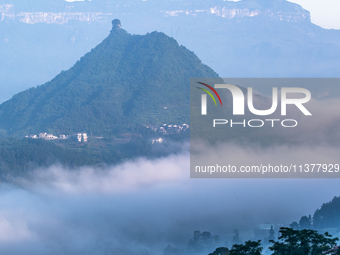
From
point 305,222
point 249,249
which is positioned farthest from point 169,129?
point 249,249

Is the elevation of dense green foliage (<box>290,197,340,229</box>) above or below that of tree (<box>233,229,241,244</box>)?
above

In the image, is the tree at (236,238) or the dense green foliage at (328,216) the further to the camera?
the tree at (236,238)

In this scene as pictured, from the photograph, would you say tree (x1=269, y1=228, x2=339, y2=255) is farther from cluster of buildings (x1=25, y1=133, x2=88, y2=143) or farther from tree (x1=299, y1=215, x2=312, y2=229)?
cluster of buildings (x1=25, y1=133, x2=88, y2=143)

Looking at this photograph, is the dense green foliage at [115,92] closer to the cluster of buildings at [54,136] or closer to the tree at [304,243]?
the cluster of buildings at [54,136]

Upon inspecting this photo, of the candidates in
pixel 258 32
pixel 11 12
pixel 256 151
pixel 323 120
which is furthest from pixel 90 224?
pixel 258 32

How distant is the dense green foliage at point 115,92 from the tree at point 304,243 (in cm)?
5318

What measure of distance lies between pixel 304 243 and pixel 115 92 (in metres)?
A: 61.7

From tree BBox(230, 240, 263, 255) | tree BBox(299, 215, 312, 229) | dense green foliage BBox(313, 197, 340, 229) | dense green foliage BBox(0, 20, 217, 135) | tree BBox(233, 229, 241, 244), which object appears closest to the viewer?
tree BBox(230, 240, 263, 255)

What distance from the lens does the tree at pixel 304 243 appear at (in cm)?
2372

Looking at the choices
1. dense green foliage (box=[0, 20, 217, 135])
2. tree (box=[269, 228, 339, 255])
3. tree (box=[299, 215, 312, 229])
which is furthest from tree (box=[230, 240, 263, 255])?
dense green foliage (box=[0, 20, 217, 135])

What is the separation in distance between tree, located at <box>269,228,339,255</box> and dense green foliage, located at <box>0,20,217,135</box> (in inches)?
2094

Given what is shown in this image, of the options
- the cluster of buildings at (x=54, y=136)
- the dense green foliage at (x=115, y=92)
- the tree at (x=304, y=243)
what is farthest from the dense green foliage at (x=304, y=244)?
the dense green foliage at (x=115, y=92)

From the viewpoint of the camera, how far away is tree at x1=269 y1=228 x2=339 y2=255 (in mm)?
23719

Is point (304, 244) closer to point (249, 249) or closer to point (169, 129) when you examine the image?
point (249, 249)
